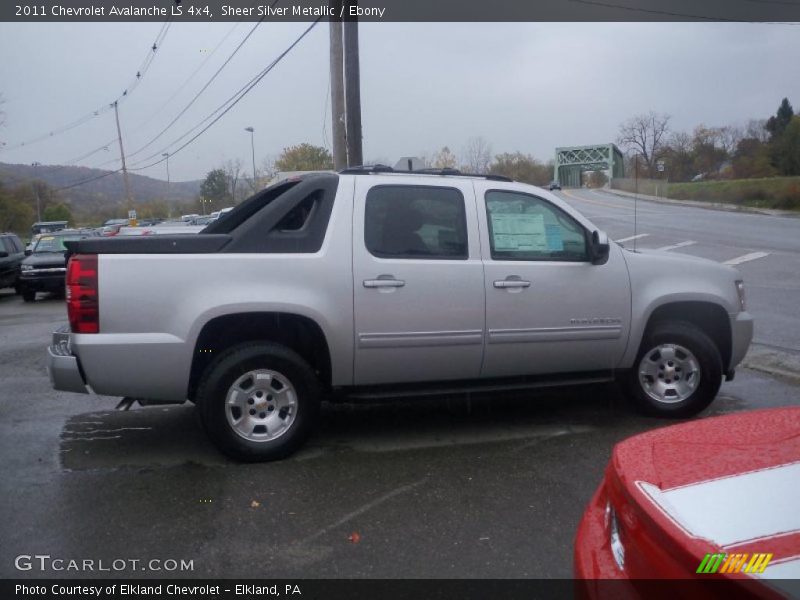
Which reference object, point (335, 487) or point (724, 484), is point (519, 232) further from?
point (724, 484)

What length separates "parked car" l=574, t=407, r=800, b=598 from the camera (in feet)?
6.75

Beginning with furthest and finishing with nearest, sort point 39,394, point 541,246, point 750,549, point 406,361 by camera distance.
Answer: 1. point 39,394
2. point 541,246
3. point 406,361
4. point 750,549

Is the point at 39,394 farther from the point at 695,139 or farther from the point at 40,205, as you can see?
the point at 40,205

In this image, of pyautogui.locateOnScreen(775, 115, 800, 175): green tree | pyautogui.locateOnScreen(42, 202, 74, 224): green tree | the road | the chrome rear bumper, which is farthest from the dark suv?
pyautogui.locateOnScreen(775, 115, 800, 175): green tree

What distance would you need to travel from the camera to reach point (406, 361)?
217 inches

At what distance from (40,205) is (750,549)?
77.6m

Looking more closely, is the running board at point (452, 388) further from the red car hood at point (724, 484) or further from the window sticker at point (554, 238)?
the red car hood at point (724, 484)

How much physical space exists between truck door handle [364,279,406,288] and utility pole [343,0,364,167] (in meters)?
6.57

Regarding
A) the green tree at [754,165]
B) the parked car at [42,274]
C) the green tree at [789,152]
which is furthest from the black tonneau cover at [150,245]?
the green tree at [789,152]

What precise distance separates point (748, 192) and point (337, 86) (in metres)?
44.0

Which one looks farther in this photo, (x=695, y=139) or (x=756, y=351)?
(x=695, y=139)

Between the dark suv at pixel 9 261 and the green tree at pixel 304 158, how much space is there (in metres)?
10.3

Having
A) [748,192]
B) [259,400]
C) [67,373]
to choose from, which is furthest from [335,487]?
[748,192]

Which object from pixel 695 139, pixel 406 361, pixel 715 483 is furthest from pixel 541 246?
pixel 695 139
